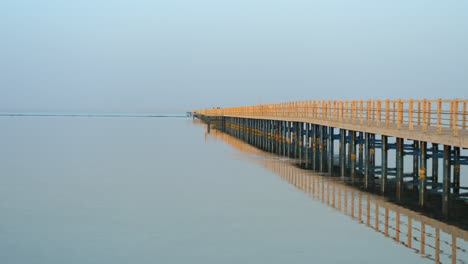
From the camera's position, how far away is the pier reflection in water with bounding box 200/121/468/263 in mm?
13555

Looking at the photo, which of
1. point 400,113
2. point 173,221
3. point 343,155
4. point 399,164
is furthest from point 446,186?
point 343,155

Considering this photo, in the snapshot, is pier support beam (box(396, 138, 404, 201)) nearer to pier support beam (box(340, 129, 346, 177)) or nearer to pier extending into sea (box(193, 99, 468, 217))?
pier extending into sea (box(193, 99, 468, 217))

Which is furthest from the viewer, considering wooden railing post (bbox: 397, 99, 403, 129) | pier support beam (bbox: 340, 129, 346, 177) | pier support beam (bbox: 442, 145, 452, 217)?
pier support beam (bbox: 340, 129, 346, 177)

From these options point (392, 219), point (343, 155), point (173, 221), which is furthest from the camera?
point (343, 155)

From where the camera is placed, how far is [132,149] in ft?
142

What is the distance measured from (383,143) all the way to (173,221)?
8.55 m

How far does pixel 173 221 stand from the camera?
1694 cm

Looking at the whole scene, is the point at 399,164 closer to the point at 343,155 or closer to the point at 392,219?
the point at 392,219

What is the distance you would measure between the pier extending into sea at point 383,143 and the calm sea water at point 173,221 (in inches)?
115

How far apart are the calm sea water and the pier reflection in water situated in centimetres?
35

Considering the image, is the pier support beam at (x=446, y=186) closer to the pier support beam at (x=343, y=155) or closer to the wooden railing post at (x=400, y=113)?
the wooden railing post at (x=400, y=113)

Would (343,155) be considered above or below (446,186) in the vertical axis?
below

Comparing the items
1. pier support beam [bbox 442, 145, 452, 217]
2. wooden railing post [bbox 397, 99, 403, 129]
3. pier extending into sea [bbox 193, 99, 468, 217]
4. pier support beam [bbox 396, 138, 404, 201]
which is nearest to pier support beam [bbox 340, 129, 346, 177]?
pier extending into sea [bbox 193, 99, 468, 217]

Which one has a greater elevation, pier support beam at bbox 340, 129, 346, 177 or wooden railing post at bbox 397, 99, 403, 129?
wooden railing post at bbox 397, 99, 403, 129
